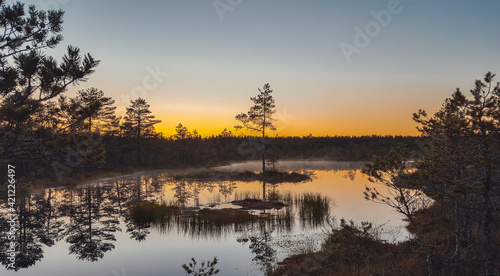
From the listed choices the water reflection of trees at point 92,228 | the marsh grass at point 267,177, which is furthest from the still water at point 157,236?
the marsh grass at point 267,177

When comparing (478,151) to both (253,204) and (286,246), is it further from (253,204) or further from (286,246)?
(253,204)

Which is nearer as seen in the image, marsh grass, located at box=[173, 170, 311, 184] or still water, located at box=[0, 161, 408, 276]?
still water, located at box=[0, 161, 408, 276]

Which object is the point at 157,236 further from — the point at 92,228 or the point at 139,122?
the point at 139,122

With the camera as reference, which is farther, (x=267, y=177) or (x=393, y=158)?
(x=267, y=177)

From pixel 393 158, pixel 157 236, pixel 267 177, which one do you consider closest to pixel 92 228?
pixel 157 236

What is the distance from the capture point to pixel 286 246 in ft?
46.1

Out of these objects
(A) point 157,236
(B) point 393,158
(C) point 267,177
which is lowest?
(A) point 157,236

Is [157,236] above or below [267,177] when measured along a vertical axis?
below

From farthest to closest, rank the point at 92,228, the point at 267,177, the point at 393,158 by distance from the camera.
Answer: the point at 267,177 < the point at 92,228 < the point at 393,158

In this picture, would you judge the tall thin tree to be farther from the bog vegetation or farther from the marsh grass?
the bog vegetation

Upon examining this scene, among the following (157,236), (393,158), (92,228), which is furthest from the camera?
(92,228)

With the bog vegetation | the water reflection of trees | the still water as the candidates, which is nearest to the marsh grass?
the still water

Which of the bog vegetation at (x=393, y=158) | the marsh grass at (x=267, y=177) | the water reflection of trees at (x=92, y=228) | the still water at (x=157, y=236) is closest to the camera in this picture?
the bog vegetation at (x=393, y=158)

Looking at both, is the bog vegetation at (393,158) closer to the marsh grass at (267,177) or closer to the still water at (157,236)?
the still water at (157,236)
